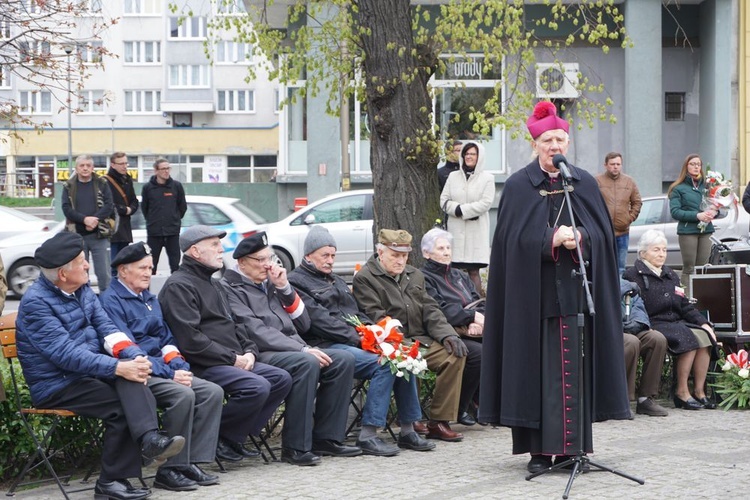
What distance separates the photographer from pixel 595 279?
7418 mm

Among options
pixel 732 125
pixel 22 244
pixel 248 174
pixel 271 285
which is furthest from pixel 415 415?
pixel 248 174

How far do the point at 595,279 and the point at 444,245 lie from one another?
7.40ft

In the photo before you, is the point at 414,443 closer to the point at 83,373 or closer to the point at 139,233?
the point at 83,373

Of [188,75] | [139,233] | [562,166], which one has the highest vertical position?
[188,75]

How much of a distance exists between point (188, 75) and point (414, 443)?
67.2 m

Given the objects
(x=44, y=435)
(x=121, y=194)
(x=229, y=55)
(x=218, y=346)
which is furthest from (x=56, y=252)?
(x=229, y=55)

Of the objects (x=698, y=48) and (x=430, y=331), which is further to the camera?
(x=698, y=48)

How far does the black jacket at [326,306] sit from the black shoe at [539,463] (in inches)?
70.0

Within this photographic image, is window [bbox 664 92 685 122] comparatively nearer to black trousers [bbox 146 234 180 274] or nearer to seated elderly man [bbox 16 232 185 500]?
black trousers [bbox 146 234 180 274]

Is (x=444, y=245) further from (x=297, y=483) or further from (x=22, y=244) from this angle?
(x=22, y=244)

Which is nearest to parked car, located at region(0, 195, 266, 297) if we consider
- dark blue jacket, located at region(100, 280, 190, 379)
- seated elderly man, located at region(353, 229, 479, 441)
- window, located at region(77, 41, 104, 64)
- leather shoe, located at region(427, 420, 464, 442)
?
window, located at region(77, 41, 104, 64)

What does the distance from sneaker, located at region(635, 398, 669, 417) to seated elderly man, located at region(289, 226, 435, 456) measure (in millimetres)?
2265

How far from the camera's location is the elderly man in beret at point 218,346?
25.4 feet

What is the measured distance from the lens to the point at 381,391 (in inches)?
336
